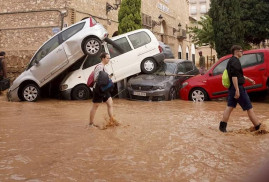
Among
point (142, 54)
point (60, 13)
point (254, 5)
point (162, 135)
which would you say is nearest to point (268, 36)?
point (254, 5)

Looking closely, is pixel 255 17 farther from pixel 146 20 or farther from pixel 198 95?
pixel 198 95

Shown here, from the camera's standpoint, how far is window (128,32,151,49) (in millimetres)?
12227

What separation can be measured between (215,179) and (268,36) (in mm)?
18070

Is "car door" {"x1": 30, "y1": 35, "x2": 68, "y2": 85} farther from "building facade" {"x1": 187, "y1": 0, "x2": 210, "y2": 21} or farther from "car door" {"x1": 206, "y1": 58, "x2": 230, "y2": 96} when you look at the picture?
"building facade" {"x1": 187, "y1": 0, "x2": 210, "y2": 21}

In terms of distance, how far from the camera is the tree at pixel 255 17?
19.1m

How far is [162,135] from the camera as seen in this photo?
5754 millimetres

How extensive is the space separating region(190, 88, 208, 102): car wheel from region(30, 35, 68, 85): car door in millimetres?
4606

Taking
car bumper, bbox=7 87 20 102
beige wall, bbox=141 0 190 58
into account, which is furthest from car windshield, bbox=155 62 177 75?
beige wall, bbox=141 0 190 58

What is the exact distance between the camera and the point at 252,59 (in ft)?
33.5

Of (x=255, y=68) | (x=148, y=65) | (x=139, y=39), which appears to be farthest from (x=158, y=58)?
(x=255, y=68)

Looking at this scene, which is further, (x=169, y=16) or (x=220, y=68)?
(x=169, y=16)

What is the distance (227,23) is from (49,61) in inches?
394

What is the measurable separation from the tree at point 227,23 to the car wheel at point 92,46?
8.17 m

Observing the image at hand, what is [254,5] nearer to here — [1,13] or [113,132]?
[1,13]
